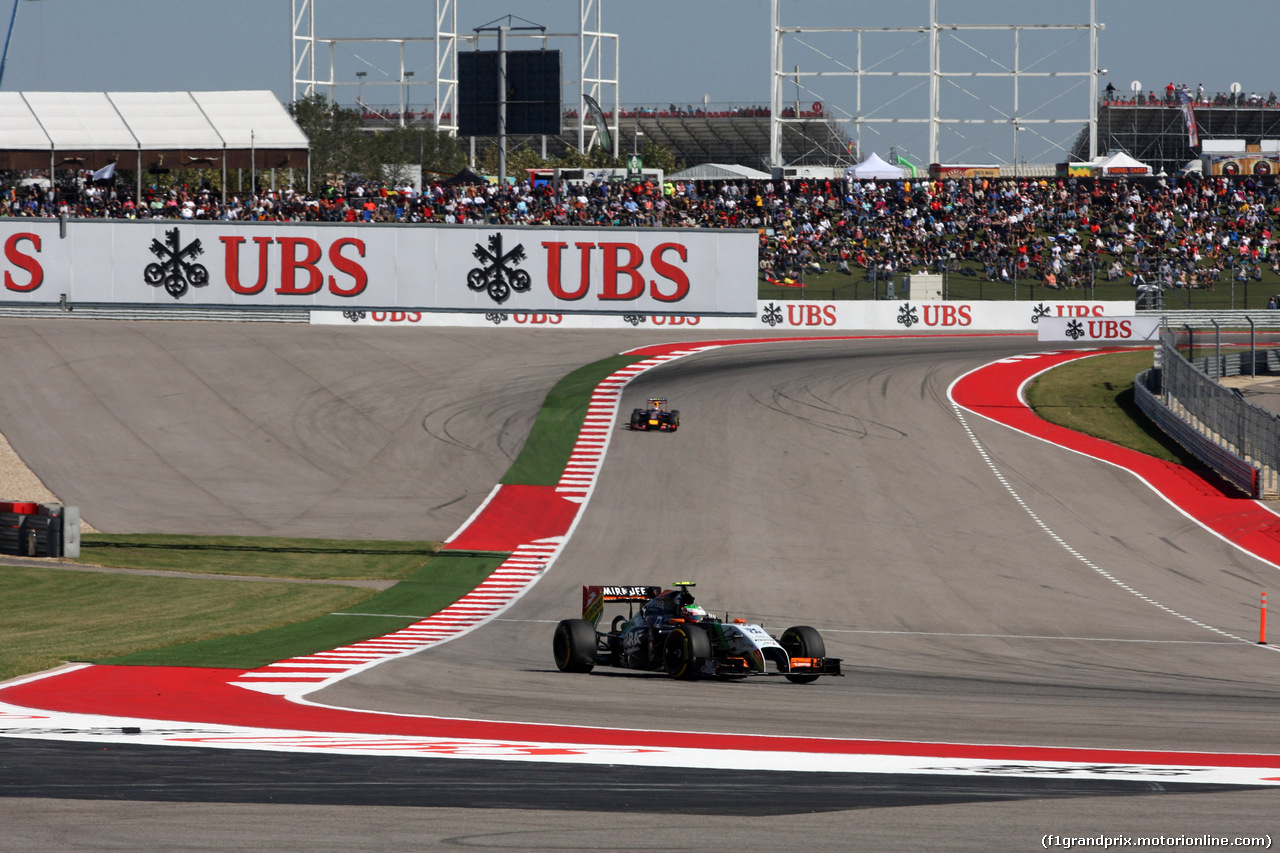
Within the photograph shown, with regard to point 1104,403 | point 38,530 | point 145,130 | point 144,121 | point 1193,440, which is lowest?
point 38,530

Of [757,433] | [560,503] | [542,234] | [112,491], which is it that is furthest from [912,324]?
[112,491]

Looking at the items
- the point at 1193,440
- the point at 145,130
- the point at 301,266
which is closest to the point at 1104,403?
the point at 1193,440

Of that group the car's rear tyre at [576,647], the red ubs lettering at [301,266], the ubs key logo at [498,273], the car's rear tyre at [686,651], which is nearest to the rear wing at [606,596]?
the car's rear tyre at [576,647]

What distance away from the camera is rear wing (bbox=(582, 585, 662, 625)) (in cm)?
1574

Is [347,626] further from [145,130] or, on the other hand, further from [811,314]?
[145,130]

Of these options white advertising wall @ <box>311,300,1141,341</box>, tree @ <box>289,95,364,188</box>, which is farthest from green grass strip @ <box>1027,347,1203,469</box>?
tree @ <box>289,95,364,188</box>

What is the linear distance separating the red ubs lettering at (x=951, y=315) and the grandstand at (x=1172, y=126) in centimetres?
5671

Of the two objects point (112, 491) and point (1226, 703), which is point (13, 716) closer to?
point (1226, 703)

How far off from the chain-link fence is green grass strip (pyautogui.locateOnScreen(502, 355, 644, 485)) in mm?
15698

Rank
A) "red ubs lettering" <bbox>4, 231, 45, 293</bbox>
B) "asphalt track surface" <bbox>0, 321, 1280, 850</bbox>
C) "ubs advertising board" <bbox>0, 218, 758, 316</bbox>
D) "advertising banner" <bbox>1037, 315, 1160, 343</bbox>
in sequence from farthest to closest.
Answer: "ubs advertising board" <bbox>0, 218, 758, 316</bbox> < "red ubs lettering" <bbox>4, 231, 45, 293</bbox> < "advertising banner" <bbox>1037, 315, 1160, 343</bbox> < "asphalt track surface" <bbox>0, 321, 1280, 850</bbox>

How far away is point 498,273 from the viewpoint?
4778 cm

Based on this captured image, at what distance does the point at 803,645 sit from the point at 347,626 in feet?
25.6

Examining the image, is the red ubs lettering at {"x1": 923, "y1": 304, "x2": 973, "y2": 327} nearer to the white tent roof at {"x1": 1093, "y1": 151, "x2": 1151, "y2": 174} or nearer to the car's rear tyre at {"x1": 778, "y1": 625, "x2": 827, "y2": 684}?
the white tent roof at {"x1": 1093, "y1": 151, "x2": 1151, "y2": 174}

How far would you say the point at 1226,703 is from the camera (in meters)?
13.3
